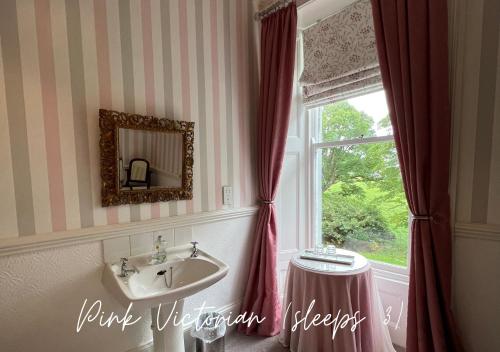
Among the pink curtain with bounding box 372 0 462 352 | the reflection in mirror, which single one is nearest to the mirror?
the reflection in mirror

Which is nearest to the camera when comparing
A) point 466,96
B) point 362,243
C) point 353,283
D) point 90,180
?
point 466,96

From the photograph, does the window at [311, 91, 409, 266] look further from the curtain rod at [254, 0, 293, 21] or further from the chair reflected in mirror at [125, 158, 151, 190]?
the chair reflected in mirror at [125, 158, 151, 190]

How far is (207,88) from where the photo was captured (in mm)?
1815

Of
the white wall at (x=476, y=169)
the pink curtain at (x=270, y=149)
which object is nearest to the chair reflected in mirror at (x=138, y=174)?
the pink curtain at (x=270, y=149)

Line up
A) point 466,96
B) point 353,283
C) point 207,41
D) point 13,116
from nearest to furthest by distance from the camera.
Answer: point 13,116, point 466,96, point 353,283, point 207,41

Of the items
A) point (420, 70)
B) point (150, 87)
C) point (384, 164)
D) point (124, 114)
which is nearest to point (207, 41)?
point (150, 87)

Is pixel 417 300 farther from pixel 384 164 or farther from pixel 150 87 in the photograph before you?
pixel 150 87

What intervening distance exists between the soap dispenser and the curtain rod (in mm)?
1916

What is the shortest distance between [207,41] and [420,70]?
1.40 meters

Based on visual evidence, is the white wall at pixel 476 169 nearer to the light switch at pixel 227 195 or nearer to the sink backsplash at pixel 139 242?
the light switch at pixel 227 195

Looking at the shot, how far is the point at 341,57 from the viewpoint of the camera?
1779 mm

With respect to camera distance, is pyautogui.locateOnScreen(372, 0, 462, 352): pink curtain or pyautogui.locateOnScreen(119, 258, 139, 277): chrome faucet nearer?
pyautogui.locateOnScreen(372, 0, 462, 352): pink curtain

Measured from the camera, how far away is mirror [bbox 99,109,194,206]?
4.50 ft

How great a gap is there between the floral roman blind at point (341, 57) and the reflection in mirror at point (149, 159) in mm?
1182
